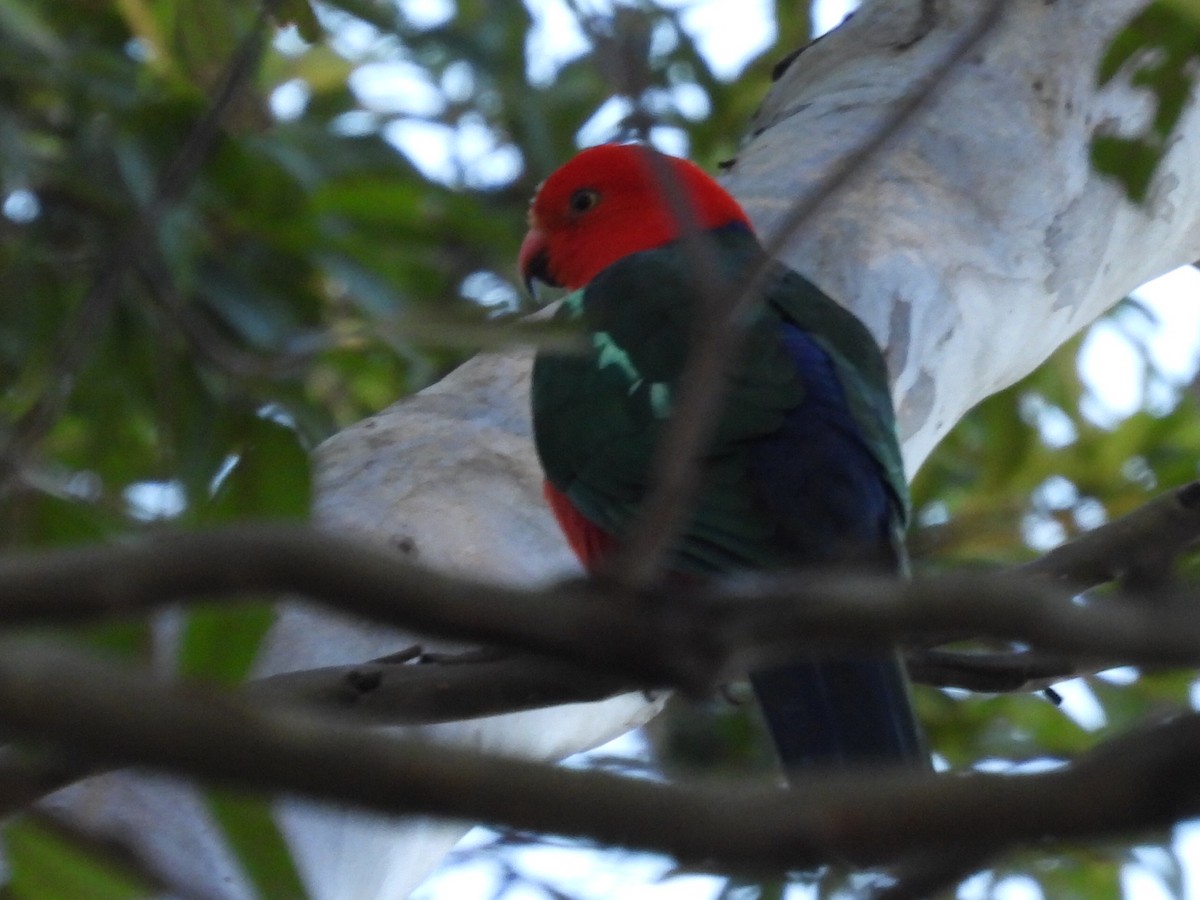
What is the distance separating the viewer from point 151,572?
1.92ft

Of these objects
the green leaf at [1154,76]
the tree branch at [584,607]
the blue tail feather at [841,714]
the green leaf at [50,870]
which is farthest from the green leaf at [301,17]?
the tree branch at [584,607]

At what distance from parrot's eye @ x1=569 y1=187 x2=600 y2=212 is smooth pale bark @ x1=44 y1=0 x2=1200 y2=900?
12.0 inches

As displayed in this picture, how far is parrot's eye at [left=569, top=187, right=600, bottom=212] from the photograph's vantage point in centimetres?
325

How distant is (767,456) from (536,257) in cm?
137

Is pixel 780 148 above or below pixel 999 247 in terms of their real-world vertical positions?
above

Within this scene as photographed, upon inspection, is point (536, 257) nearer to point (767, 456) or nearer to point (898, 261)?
point (898, 261)

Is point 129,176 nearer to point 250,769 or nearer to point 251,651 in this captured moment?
point 251,651

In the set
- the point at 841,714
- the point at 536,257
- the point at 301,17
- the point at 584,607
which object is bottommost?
the point at 841,714

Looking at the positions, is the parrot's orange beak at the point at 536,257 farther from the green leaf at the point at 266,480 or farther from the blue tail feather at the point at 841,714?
the green leaf at the point at 266,480

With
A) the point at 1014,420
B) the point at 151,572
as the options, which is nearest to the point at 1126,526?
the point at 151,572

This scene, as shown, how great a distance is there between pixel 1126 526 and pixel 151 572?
1.23m

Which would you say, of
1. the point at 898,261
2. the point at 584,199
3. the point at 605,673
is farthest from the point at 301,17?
the point at 605,673

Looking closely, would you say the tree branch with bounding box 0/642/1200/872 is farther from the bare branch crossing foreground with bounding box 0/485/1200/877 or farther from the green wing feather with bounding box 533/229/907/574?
the green wing feather with bounding box 533/229/907/574

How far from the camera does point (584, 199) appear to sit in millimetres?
3262
